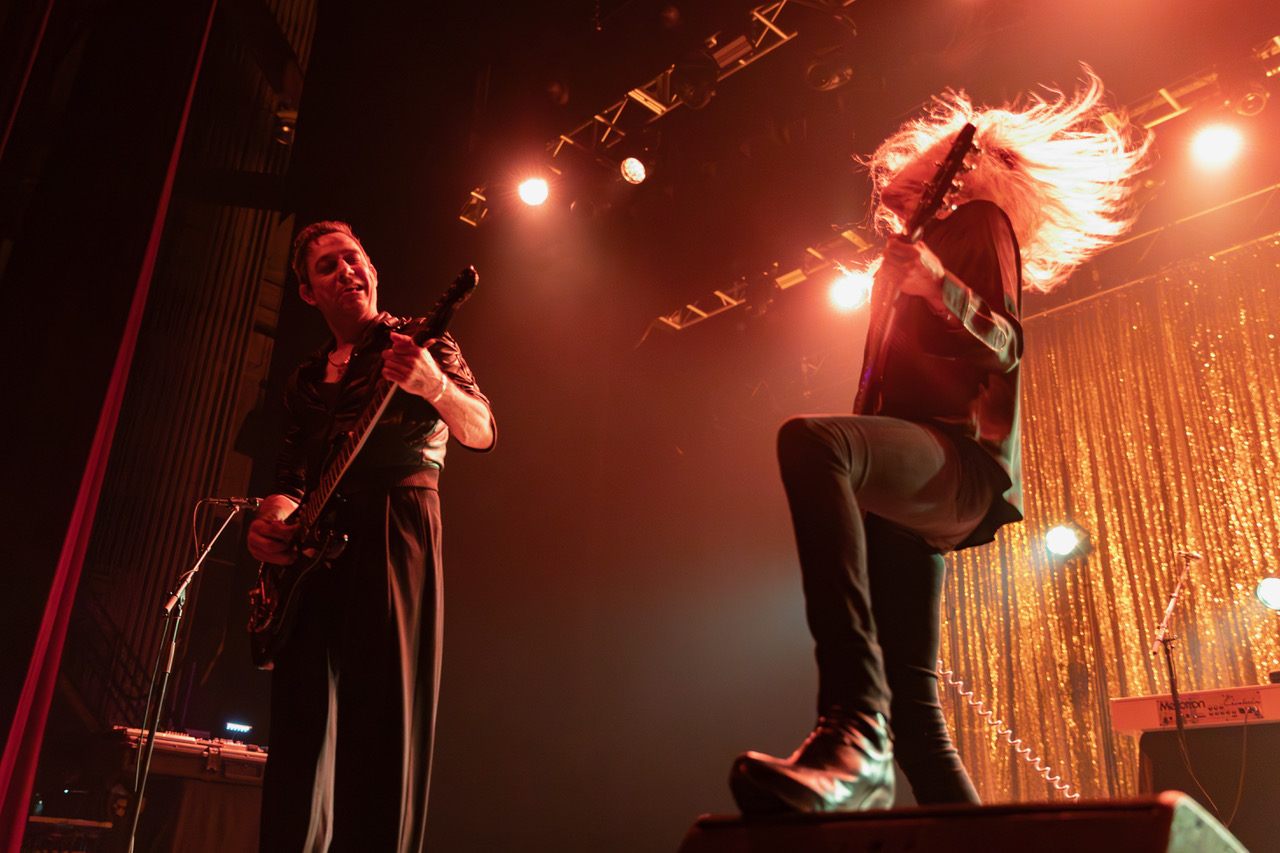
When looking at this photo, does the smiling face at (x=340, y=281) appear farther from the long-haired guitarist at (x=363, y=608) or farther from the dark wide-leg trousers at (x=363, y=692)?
the dark wide-leg trousers at (x=363, y=692)

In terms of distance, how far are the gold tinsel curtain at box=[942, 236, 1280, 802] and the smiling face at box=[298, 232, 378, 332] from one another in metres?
6.99

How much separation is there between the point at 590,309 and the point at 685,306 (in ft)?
3.99

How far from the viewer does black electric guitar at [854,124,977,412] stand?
1.66 m

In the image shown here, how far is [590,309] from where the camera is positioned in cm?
678

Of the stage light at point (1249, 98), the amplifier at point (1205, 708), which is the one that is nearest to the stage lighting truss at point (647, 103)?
the stage light at point (1249, 98)

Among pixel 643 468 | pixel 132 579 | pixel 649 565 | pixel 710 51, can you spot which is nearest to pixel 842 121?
pixel 710 51

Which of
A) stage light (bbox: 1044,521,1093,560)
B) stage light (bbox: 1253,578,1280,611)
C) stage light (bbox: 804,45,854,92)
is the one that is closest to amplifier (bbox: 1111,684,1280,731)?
stage light (bbox: 1253,578,1280,611)

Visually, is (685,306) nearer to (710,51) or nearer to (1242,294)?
(710,51)

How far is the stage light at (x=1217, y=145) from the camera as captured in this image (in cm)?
618

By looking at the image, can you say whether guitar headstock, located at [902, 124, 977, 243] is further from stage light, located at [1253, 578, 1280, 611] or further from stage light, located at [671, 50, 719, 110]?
stage light, located at [1253, 578, 1280, 611]

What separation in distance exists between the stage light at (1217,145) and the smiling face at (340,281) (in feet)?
19.9

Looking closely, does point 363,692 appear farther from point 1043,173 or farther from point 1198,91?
point 1198,91

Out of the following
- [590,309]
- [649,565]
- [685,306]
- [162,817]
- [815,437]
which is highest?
[685,306]

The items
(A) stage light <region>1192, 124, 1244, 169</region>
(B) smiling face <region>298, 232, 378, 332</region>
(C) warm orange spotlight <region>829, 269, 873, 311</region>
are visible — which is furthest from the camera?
(C) warm orange spotlight <region>829, 269, 873, 311</region>
